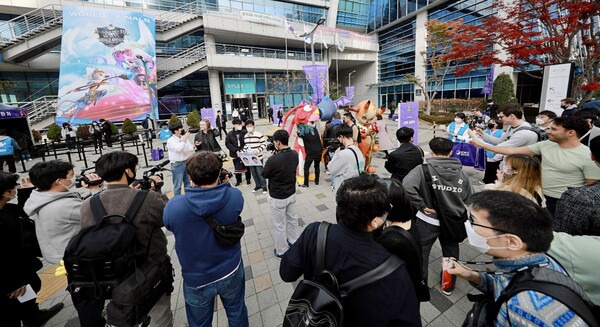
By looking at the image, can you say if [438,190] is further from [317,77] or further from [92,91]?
[92,91]

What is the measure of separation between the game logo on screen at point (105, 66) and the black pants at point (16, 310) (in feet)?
58.8

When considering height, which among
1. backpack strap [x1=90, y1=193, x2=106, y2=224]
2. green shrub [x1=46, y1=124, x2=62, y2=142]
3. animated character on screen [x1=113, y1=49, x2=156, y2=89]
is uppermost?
animated character on screen [x1=113, y1=49, x2=156, y2=89]

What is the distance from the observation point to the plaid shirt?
162 cm

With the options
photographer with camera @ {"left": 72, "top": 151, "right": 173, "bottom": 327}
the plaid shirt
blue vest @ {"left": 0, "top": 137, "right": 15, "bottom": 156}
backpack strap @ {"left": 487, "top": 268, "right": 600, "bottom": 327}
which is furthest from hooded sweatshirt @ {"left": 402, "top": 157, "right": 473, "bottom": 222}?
blue vest @ {"left": 0, "top": 137, "right": 15, "bottom": 156}

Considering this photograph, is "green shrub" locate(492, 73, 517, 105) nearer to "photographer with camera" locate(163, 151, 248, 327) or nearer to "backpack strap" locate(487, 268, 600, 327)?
"backpack strap" locate(487, 268, 600, 327)

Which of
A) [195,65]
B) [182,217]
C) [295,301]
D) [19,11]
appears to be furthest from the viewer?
[195,65]

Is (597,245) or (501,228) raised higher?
(501,228)

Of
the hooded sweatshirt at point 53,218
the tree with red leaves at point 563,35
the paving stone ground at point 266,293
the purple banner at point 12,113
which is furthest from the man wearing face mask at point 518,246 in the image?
the purple banner at point 12,113

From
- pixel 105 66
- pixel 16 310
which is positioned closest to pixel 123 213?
pixel 16 310

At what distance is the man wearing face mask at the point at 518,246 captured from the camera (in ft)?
3.26

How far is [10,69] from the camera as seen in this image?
18281mm

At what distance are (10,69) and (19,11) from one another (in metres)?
4.27

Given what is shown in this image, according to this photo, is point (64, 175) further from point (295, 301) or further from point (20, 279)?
point (295, 301)

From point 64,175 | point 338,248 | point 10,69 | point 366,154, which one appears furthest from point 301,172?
point 10,69
